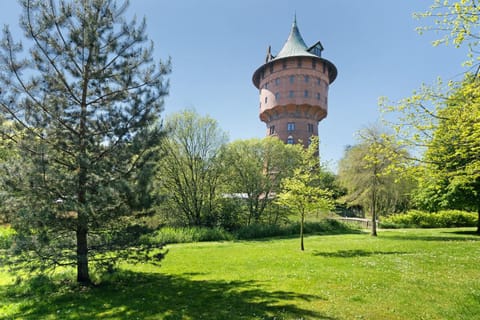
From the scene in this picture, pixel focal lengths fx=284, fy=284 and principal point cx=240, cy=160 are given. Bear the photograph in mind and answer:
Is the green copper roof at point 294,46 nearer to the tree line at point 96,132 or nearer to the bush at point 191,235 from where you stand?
the bush at point 191,235

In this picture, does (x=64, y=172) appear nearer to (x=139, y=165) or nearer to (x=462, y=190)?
(x=139, y=165)

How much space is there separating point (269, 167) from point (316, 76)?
19.0 meters

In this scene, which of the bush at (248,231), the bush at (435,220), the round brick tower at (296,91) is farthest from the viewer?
the round brick tower at (296,91)

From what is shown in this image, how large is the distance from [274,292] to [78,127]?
6.38m

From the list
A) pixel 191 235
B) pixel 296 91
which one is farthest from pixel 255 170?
pixel 296 91

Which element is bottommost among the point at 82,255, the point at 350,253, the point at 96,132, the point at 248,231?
the point at 248,231

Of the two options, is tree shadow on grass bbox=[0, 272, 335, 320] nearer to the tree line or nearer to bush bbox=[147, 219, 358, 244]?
the tree line

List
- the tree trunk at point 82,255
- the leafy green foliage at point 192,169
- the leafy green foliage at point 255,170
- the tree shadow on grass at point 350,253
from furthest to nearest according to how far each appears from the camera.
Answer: the leafy green foliage at point 255,170, the leafy green foliage at point 192,169, the tree shadow on grass at point 350,253, the tree trunk at point 82,255

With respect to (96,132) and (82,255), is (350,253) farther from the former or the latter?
(96,132)

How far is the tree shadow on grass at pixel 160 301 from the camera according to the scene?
531 centimetres

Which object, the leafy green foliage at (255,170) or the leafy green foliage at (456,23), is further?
the leafy green foliage at (255,170)

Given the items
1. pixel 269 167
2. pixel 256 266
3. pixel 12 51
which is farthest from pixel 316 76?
pixel 12 51

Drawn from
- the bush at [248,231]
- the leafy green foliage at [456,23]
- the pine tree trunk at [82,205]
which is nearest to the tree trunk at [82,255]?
the pine tree trunk at [82,205]

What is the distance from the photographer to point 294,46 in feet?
130
